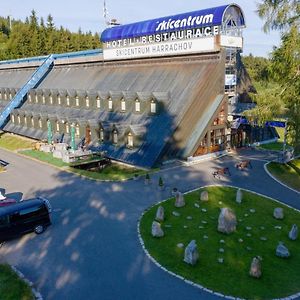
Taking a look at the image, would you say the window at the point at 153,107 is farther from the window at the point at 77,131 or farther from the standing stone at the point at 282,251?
the standing stone at the point at 282,251

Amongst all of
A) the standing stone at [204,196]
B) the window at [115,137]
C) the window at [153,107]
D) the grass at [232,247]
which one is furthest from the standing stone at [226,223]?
the window at [115,137]

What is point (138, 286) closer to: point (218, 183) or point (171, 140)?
point (218, 183)

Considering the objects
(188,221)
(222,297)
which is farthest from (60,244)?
(222,297)

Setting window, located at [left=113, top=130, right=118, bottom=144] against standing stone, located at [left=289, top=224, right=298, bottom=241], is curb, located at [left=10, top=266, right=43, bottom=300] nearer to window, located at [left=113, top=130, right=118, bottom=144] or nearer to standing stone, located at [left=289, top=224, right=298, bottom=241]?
standing stone, located at [left=289, top=224, right=298, bottom=241]

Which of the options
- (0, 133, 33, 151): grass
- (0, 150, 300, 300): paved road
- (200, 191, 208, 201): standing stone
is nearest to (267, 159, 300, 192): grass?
(0, 150, 300, 300): paved road

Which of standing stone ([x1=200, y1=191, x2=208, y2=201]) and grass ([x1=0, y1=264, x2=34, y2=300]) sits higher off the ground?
standing stone ([x1=200, y1=191, x2=208, y2=201])

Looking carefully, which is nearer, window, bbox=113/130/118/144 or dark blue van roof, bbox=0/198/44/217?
dark blue van roof, bbox=0/198/44/217
